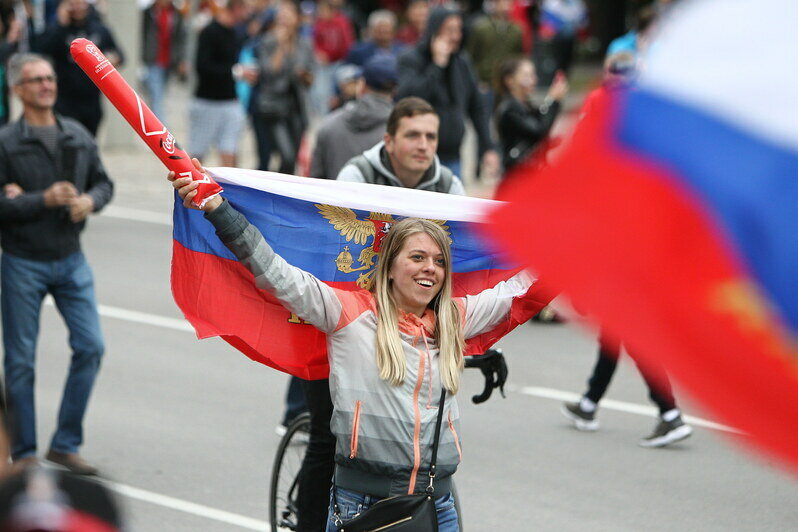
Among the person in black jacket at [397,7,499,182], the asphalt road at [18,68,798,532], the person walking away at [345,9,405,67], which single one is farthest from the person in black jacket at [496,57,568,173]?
the person walking away at [345,9,405,67]

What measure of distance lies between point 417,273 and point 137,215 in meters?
11.0

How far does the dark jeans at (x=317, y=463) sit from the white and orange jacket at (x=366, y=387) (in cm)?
57

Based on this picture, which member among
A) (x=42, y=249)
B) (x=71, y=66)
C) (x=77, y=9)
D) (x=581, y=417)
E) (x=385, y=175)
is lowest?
(x=581, y=417)

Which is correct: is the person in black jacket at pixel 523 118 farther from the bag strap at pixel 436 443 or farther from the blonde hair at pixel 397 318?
the bag strap at pixel 436 443

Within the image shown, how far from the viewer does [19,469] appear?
2693mm

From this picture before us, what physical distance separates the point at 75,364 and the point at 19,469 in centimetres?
480

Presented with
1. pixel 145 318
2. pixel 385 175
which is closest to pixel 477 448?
pixel 385 175

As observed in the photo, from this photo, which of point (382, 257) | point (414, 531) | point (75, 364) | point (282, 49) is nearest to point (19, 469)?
point (414, 531)

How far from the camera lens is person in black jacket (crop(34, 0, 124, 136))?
14344 millimetres

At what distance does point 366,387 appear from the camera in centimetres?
464

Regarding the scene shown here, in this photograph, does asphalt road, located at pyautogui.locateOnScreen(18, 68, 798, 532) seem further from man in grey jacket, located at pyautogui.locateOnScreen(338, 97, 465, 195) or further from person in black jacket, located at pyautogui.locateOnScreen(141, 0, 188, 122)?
person in black jacket, located at pyautogui.locateOnScreen(141, 0, 188, 122)

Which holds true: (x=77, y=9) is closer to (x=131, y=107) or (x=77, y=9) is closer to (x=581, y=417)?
(x=581, y=417)

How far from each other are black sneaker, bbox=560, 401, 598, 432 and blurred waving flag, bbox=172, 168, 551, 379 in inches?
131

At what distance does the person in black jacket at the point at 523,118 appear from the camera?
1145 cm
